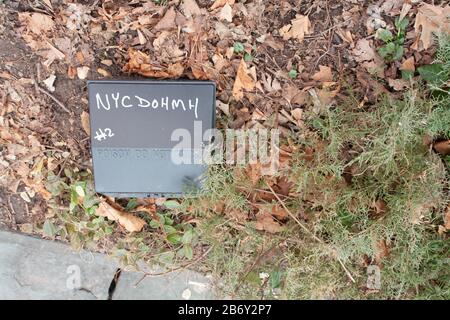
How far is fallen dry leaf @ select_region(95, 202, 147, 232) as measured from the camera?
6.46 ft

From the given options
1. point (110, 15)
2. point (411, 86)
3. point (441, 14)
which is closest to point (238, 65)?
point (110, 15)

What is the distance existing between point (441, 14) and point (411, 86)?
0.31 m

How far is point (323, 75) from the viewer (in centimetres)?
189

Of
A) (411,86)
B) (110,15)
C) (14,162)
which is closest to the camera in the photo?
(411,86)

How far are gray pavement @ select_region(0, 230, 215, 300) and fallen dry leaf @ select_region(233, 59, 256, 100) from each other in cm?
83

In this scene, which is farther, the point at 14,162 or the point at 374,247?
the point at 14,162

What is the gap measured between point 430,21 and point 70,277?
186cm

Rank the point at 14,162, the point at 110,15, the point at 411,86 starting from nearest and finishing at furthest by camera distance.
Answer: the point at 411,86, the point at 110,15, the point at 14,162

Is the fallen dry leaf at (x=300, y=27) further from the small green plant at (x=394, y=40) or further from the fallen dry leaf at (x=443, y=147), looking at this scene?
the fallen dry leaf at (x=443, y=147)

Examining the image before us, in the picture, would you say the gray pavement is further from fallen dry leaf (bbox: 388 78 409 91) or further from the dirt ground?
fallen dry leaf (bbox: 388 78 409 91)

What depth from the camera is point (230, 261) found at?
1.99 meters

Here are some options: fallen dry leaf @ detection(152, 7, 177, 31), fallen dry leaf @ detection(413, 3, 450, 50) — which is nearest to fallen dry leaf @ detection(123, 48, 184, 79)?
fallen dry leaf @ detection(152, 7, 177, 31)

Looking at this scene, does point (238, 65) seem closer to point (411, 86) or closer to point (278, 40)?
point (278, 40)

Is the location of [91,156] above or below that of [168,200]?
above
